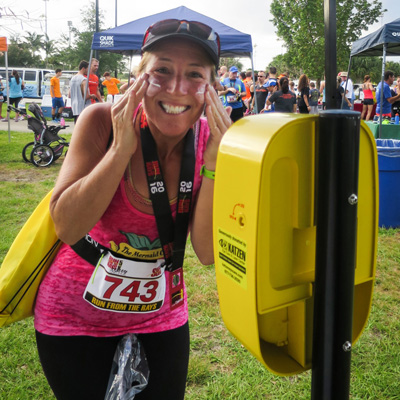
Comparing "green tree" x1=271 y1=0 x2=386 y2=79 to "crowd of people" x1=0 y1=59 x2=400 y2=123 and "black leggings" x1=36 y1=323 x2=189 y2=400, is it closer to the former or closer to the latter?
"crowd of people" x1=0 y1=59 x2=400 y2=123

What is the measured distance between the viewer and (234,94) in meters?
11.1

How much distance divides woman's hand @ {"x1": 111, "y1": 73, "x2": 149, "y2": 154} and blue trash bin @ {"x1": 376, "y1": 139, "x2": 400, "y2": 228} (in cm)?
462

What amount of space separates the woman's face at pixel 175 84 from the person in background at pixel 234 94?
30.2 ft

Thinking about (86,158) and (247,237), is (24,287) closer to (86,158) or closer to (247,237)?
(86,158)

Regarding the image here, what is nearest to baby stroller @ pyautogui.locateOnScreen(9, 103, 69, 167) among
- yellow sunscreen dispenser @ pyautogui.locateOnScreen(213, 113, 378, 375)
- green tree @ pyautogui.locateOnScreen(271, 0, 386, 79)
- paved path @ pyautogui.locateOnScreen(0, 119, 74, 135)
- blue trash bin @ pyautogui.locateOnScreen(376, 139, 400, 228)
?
paved path @ pyautogui.locateOnScreen(0, 119, 74, 135)

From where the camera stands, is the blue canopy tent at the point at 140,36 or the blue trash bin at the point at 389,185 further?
the blue canopy tent at the point at 140,36

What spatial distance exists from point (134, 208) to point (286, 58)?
130ft

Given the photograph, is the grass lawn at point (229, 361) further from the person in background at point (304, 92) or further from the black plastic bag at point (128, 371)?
the person in background at point (304, 92)

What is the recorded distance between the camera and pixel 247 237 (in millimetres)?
631

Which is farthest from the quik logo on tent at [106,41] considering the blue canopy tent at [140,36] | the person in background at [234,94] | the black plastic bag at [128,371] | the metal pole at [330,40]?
the metal pole at [330,40]

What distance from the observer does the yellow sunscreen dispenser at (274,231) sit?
62 cm

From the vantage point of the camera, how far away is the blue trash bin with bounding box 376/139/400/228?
16.9 ft

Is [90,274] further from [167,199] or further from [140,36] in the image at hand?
[140,36]

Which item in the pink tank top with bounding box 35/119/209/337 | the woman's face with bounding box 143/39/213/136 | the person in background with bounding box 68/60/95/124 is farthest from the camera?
the person in background with bounding box 68/60/95/124
